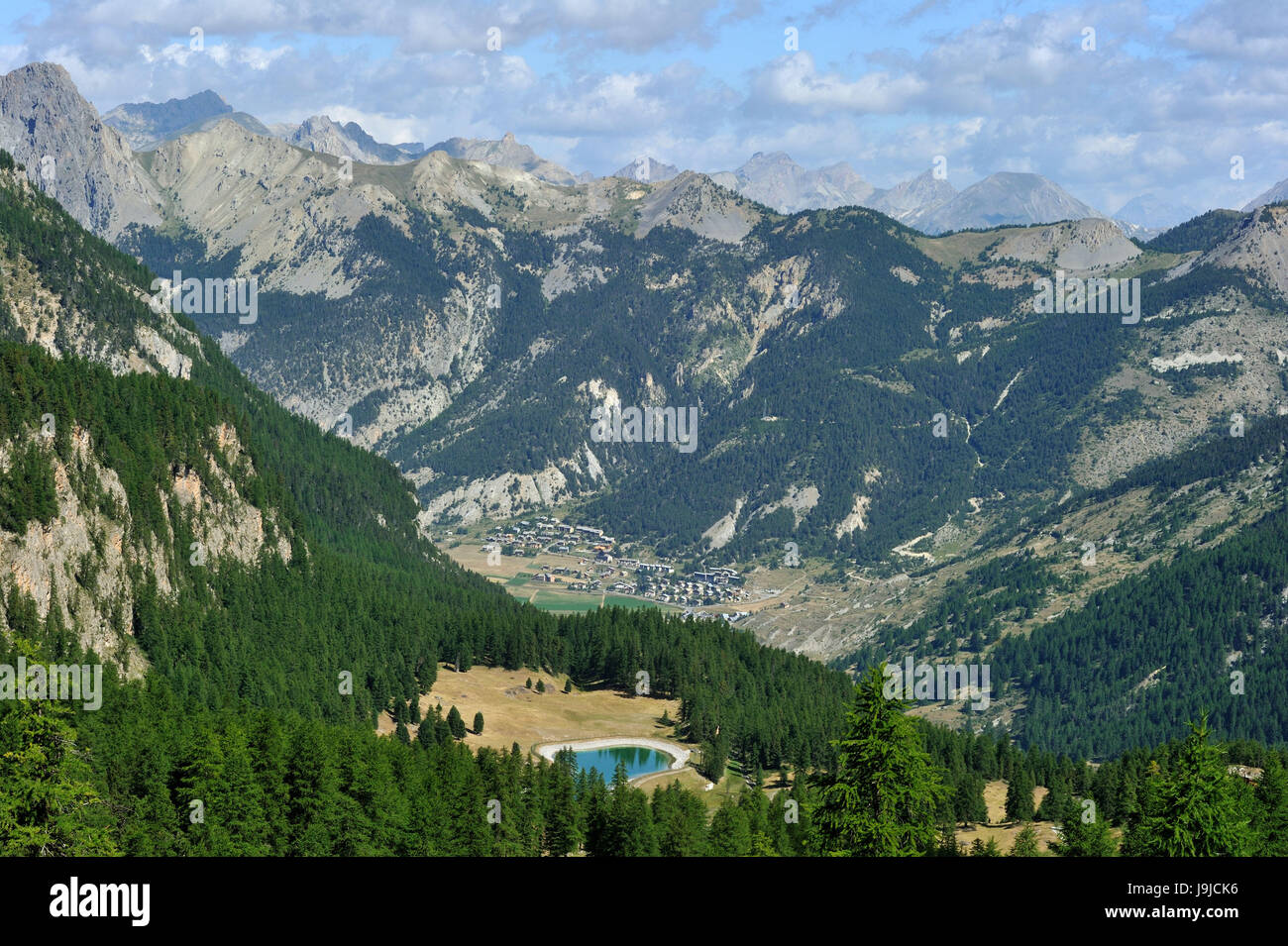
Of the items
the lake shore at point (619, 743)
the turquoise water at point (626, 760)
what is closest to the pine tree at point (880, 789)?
the turquoise water at point (626, 760)

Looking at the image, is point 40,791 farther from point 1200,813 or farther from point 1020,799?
point 1020,799

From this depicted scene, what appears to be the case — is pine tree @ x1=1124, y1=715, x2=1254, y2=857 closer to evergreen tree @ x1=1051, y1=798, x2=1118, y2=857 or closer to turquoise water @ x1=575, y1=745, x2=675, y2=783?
evergreen tree @ x1=1051, y1=798, x2=1118, y2=857

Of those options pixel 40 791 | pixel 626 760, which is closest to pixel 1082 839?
pixel 40 791

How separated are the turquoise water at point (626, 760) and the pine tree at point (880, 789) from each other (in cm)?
11566

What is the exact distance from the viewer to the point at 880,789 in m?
58.8

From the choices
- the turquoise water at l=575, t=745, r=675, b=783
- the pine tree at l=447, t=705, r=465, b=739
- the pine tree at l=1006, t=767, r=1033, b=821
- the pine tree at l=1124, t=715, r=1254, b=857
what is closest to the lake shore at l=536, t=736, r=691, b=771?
the turquoise water at l=575, t=745, r=675, b=783

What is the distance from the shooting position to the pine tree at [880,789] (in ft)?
192

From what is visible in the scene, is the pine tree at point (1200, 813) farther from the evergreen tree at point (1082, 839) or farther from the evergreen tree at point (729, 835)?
the evergreen tree at point (729, 835)

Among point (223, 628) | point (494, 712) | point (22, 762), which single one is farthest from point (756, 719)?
point (22, 762)

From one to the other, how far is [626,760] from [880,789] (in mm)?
129141

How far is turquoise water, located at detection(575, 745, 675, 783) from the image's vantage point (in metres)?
177

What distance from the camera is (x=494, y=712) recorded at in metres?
199

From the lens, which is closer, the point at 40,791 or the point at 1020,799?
the point at 40,791

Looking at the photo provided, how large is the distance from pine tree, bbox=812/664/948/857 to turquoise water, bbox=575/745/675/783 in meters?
116
